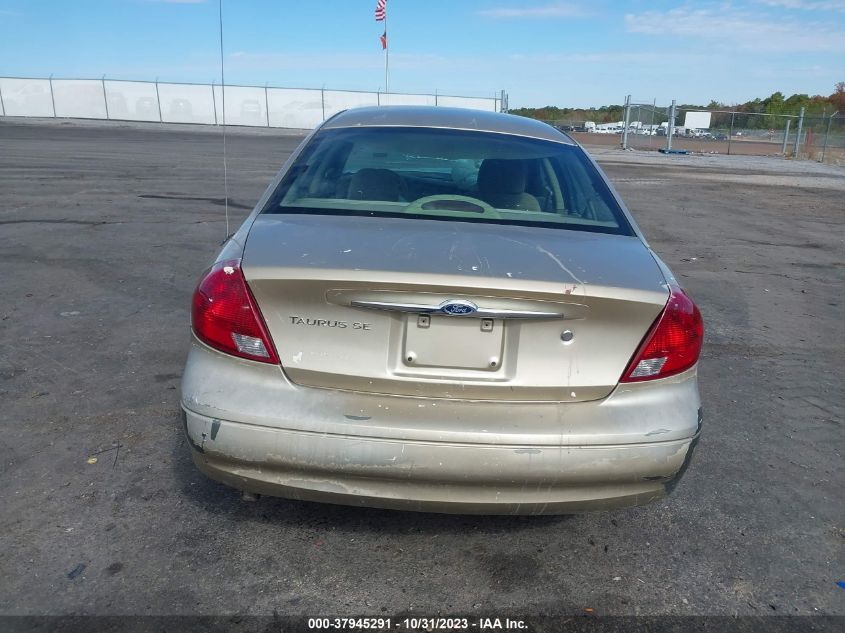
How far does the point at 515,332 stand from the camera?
2.33 meters

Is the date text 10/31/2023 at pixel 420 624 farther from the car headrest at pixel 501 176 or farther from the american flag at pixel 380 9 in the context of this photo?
the american flag at pixel 380 9

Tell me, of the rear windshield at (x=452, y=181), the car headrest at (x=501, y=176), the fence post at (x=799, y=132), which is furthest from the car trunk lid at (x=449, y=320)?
the fence post at (x=799, y=132)

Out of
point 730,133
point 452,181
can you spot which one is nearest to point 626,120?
point 730,133

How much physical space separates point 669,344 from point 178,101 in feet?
176

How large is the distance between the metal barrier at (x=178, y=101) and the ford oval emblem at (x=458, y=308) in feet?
162

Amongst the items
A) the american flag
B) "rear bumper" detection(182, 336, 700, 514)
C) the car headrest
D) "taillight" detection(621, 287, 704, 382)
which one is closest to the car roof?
the car headrest

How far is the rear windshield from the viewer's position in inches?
118

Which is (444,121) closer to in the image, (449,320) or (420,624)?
(449,320)

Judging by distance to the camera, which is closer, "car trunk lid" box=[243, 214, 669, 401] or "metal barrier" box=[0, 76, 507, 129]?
"car trunk lid" box=[243, 214, 669, 401]

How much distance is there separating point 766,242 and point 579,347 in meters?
8.69

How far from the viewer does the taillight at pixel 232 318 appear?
93.4 inches

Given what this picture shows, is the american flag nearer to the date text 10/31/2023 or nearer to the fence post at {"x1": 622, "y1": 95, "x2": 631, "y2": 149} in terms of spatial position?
the fence post at {"x1": 622, "y1": 95, "x2": 631, "y2": 149}

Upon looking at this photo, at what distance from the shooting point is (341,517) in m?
2.93

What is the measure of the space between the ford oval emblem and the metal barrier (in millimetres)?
49273
